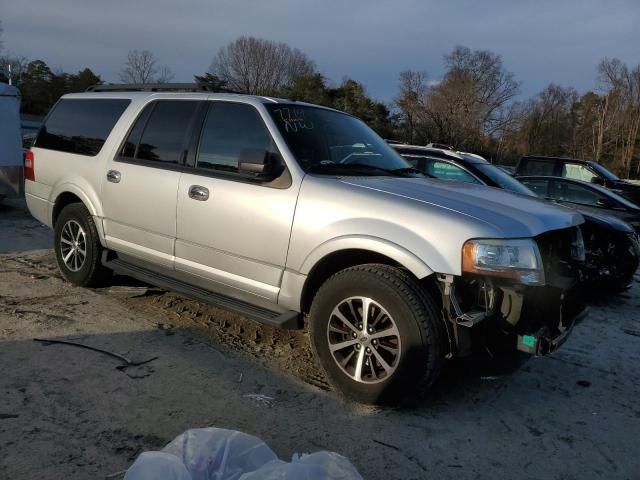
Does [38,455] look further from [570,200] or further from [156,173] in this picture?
[570,200]

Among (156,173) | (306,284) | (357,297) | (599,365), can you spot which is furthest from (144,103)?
(599,365)

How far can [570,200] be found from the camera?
9.61 meters

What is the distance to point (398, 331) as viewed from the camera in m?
3.17

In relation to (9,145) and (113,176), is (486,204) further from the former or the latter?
(9,145)

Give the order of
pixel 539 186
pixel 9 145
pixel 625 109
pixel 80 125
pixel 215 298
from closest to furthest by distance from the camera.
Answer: pixel 215 298
pixel 80 125
pixel 9 145
pixel 539 186
pixel 625 109

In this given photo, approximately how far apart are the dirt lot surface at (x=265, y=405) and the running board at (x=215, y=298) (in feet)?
1.26

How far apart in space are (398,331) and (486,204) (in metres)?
0.98

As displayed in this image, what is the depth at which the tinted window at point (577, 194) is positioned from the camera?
964 centimetres

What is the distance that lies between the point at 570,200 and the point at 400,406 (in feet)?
25.0

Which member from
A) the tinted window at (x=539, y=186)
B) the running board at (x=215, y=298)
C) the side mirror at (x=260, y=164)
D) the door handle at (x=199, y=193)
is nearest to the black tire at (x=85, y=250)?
the running board at (x=215, y=298)

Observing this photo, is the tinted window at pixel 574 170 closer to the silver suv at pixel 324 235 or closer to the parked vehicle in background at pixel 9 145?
the silver suv at pixel 324 235

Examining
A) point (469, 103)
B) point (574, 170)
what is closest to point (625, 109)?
point (469, 103)

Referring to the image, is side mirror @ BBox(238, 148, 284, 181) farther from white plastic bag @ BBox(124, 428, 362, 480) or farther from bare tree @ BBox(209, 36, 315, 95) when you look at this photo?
→ bare tree @ BBox(209, 36, 315, 95)

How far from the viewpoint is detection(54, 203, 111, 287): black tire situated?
5.08m
